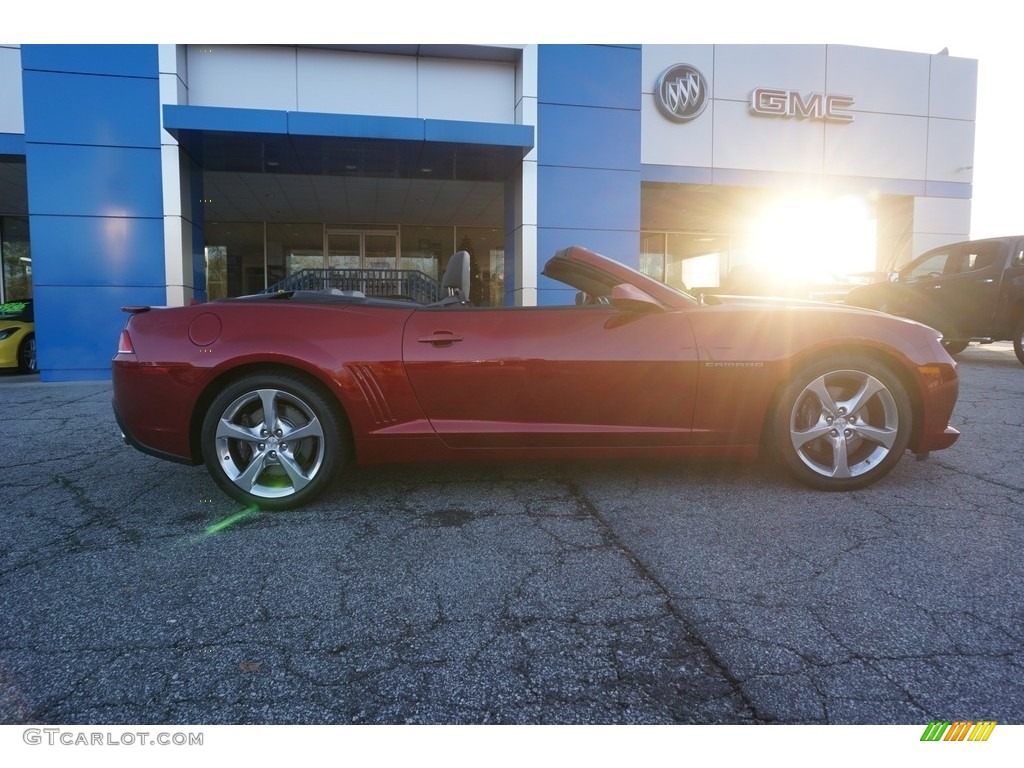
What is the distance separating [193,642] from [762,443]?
2710 mm

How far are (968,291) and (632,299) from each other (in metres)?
8.62

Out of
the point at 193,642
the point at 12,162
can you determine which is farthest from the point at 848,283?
the point at 12,162

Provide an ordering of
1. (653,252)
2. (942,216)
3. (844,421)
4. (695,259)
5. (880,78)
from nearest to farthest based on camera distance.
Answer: (844,421) < (880,78) < (942,216) < (653,252) < (695,259)

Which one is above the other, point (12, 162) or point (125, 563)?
point (12, 162)

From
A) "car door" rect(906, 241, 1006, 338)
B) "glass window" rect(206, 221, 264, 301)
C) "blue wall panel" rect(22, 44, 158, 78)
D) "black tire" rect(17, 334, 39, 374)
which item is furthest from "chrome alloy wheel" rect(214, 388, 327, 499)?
"glass window" rect(206, 221, 264, 301)

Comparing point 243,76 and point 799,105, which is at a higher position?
point 799,105

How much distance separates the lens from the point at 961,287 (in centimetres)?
915

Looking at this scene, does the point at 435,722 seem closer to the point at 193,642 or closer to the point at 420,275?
the point at 193,642

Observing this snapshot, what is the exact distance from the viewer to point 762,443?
325cm

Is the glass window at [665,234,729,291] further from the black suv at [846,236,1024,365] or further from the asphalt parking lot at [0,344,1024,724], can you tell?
the asphalt parking lot at [0,344,1024,724]

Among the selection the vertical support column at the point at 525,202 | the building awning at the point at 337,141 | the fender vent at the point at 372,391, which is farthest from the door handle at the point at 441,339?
the building awning at the point at 337,141

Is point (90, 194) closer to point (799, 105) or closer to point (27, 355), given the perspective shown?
point (27, 355)
